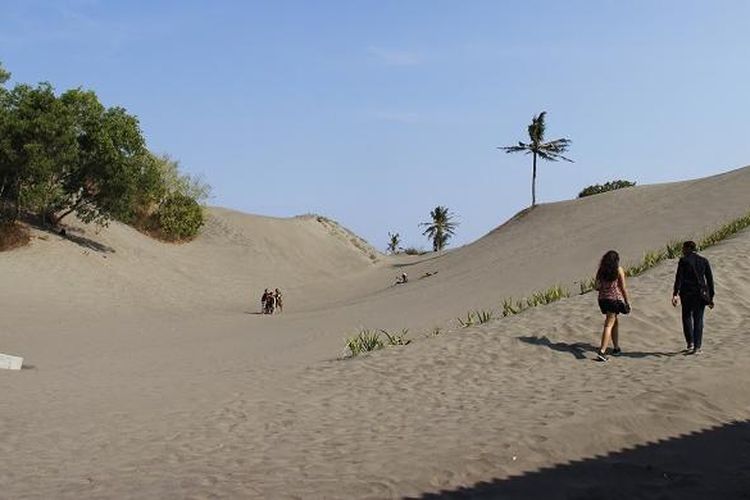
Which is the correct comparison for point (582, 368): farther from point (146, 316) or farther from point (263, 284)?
point (263, 284)

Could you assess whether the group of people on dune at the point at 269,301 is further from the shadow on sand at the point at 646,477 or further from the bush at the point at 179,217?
the shadow on sand at the point at 646,477

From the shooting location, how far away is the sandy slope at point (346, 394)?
6.45m

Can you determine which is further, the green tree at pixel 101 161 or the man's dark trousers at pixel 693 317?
the green tree at pixel 101 161

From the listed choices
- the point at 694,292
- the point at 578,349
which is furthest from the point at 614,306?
the point at 694,292

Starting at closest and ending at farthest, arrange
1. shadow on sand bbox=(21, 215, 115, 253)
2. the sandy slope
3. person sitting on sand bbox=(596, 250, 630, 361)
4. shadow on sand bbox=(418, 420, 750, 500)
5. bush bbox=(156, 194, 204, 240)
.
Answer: shadow on sand bbox=(418, 420, 750, 500)
the sandy slope
person sitting on sand bbox=(596, 250, 630, 361)
shadow on sand bbox=(21, 215, 115, 253)
bush bbox=(156, 194, 204, 240)

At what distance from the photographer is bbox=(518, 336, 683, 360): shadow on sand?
448 inches

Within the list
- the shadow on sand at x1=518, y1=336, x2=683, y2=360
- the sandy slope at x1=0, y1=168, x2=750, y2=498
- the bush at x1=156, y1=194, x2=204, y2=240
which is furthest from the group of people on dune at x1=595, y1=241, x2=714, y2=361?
the bush at x1=156, y1=194, x2=204, y2=240

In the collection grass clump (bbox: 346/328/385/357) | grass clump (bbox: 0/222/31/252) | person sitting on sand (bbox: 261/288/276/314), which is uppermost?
grass clump (bbox: 0/222/31/252)

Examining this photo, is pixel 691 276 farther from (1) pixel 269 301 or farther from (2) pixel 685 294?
(1) pixel 269 301

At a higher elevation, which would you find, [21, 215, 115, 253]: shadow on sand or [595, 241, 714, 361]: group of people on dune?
[21, 215, 115, 253]: shadow on sand

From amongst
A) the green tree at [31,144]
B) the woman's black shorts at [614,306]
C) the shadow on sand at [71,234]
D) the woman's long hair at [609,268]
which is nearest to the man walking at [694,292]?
the woman's black shorts at [614,306]

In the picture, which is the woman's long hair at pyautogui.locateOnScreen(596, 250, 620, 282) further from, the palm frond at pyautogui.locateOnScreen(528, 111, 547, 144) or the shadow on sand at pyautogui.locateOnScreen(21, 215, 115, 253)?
the palm frond at pyautogui.locateOnScreen(528, 111, 547, 144)

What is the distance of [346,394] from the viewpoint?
10164mm

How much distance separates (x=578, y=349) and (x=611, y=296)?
1132mm
